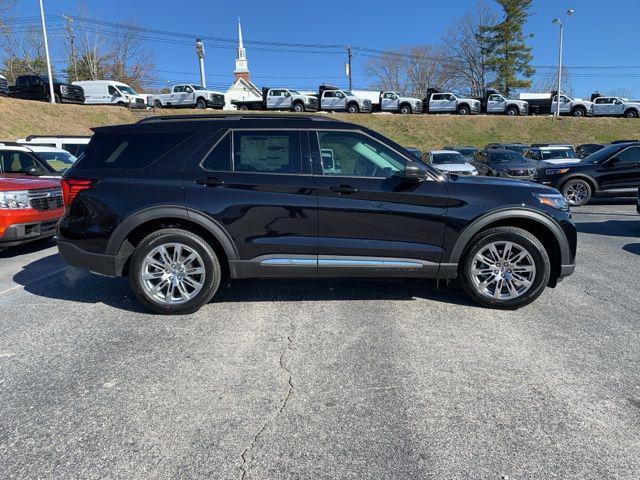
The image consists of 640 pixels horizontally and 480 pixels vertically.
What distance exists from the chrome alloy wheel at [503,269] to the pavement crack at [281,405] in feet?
6.21

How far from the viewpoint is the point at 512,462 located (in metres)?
2.22

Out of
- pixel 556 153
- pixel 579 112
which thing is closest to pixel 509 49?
pixel 579 112

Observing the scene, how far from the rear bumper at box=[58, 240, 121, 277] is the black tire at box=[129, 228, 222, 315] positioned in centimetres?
21

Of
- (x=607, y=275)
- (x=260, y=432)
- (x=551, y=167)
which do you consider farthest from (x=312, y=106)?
(x=260, y=432)

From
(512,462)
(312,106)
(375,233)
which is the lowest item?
(512,462)

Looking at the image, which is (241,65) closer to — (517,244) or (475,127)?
(475,127)

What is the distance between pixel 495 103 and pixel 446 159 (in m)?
24.2

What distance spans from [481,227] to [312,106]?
33.3 metres

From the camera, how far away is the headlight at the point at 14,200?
242 inches

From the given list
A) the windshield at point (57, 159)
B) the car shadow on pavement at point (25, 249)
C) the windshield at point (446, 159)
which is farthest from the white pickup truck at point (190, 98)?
the car shadow on pavement at point (25, 249)

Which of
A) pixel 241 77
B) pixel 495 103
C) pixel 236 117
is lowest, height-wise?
pixel 236 117

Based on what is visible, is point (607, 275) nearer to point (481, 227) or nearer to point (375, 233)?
point (481, 227)

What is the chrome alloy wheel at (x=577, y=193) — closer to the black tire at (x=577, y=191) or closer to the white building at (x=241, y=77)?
the black tire at (x=577, y=191)

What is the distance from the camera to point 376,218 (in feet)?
13.3
